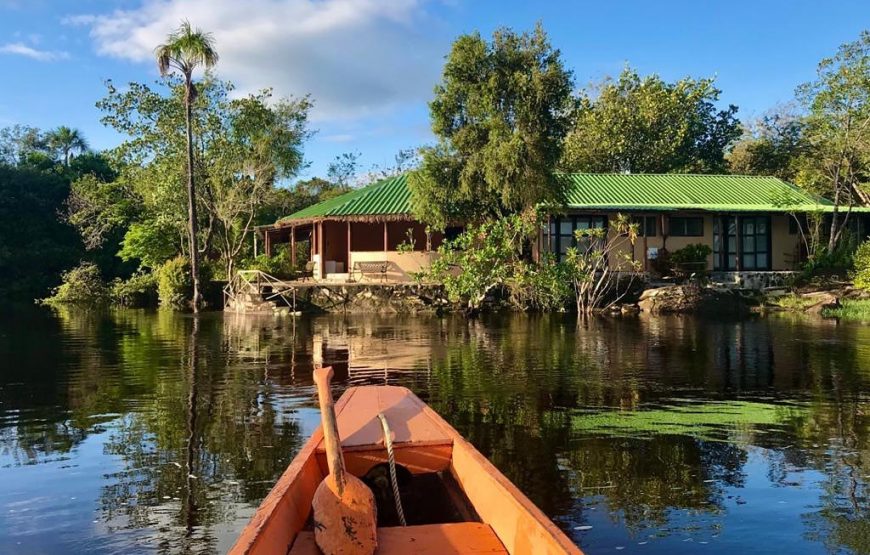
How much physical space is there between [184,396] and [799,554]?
27.4ft

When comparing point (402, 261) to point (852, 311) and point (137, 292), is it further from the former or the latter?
point (852, 311)

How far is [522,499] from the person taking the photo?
12.6ft

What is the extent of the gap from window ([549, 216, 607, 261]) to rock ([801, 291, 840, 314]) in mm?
8055

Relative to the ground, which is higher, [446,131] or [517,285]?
[446,131]

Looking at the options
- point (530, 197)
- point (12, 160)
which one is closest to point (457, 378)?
point (530, 197)

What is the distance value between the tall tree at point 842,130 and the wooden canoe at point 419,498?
25.4 metres

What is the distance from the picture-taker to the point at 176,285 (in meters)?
29.0

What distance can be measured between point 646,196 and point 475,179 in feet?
31.6

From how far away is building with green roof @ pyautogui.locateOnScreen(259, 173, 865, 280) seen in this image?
26219 mm

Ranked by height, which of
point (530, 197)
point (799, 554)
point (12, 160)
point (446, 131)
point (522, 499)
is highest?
point (12, 160)

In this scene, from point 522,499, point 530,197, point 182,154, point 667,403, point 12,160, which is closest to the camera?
point 522,499

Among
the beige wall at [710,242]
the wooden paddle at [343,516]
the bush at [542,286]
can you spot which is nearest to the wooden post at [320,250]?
the bush at [542,286]

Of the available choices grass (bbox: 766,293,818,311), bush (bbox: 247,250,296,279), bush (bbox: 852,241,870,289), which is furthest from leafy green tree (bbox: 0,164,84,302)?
bush (bbox: 852,241,870,289)

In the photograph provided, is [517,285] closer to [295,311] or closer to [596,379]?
[295,311]
